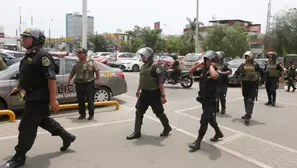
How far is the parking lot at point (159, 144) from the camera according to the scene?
422 cm

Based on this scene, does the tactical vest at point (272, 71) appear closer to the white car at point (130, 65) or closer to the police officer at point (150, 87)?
the police officer at point (150, 87)

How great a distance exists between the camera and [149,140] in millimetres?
5203

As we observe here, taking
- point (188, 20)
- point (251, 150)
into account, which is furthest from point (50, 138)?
point (188, 20)

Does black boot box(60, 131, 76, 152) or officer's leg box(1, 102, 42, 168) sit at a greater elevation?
officer's leg box(1, 102, 42, 168)

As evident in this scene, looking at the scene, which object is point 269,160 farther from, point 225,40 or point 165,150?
point 225,40

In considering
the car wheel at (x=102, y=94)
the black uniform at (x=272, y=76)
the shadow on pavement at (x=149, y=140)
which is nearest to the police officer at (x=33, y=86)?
the shadow on pavement at (x=149, y=140)

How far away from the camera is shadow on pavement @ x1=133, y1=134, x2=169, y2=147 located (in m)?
4.99

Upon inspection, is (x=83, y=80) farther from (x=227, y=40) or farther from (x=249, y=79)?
(x=227, y=40)

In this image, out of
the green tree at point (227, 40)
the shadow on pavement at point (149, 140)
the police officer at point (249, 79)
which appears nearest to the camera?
the shadow on pavement at point (149, 140)

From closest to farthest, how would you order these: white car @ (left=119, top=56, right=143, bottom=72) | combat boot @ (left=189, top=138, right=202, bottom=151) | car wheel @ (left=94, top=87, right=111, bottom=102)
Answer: combat boot @ (left=189, top=138, right=202, bottom=151), car wheel @ (left=94, top=87, right=111, bottom=102), white car @ (left=119, top=56, right=143, bottom=72)

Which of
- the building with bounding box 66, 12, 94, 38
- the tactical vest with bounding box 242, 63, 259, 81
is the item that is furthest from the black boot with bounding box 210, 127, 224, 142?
the building with bounding box 66, 12, 94, 38

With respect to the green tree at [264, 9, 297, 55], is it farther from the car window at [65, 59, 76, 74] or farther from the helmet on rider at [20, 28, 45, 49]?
the helmet on rider at [20, 28, 45, 49]

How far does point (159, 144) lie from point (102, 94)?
11.6 feet

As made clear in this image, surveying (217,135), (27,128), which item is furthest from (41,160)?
(217,135)
